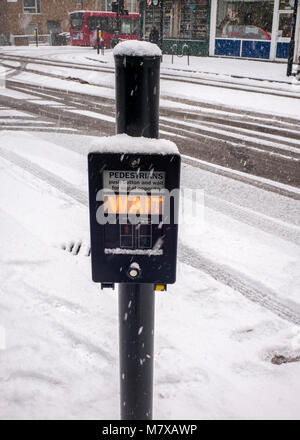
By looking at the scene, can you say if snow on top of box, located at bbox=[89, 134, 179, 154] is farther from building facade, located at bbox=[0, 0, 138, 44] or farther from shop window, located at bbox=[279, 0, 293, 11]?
building facade, located at bbox=[0, 0, 138, 44]

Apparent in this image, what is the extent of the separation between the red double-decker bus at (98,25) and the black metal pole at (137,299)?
1462 inches

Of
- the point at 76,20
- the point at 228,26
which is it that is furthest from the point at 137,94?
the point at 76,20

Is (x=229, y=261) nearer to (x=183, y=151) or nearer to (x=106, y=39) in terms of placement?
(x=183, y=151)

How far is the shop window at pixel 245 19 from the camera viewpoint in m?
24.8

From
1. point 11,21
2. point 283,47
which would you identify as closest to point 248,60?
point 283,47

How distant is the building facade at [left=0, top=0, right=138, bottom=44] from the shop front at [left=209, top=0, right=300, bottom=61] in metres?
28.5

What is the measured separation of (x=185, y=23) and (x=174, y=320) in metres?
28.7

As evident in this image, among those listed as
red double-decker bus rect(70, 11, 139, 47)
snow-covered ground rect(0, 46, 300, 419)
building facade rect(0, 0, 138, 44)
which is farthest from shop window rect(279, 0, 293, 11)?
building facade rect(0, 0, 138, 44)

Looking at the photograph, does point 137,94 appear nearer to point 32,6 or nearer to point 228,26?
point 228,26

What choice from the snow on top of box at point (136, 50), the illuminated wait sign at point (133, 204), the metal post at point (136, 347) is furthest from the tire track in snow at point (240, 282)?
the snow on top of box at point (136, 50)

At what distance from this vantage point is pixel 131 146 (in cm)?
167

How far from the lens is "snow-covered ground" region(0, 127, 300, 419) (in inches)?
113

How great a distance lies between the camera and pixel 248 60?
2684 cm

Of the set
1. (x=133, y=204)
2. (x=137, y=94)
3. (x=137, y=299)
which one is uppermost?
(x=137, y=94)
